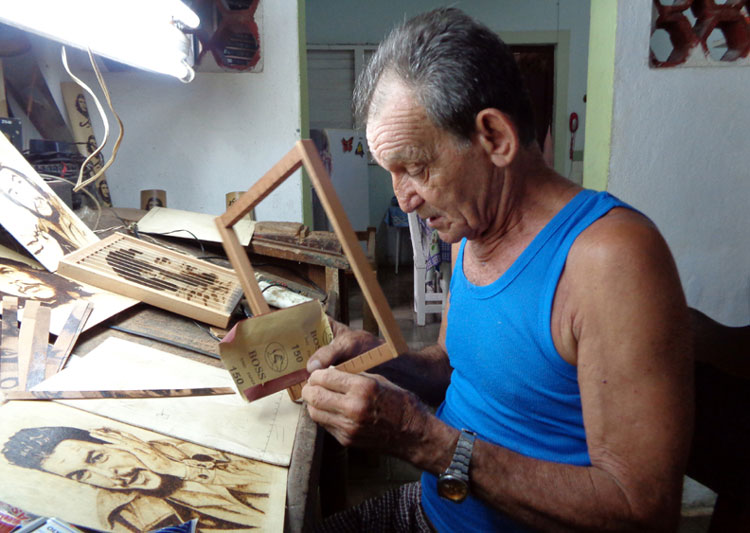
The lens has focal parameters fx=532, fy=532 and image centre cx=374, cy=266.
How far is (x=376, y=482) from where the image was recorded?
275 centimetres

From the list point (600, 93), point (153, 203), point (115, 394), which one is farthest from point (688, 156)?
point (153, 203)

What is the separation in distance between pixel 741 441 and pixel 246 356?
98cm

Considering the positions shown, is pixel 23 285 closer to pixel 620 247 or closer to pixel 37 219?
pixel 37 219

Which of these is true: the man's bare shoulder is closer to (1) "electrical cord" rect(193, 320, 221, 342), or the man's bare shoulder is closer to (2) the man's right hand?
(2) the man's right hand

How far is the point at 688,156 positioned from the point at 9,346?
243 centimetres

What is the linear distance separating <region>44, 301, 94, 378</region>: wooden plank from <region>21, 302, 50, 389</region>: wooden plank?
1 cm

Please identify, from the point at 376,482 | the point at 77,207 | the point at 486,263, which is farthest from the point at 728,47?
the point at 77,207

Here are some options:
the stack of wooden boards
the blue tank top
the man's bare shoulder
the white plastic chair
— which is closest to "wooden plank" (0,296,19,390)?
the stack of wooden boards

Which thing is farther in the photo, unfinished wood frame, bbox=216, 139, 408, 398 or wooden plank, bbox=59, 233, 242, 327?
wooden plank, bbox=59, 233, 242, 327

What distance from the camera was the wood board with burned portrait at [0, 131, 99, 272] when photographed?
1.62m

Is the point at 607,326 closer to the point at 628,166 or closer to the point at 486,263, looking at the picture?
the point at 486,263

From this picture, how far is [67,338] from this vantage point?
127cm

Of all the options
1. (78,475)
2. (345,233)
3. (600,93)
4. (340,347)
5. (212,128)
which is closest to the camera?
(78,475)

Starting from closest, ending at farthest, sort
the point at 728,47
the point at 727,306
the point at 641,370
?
the point at 641,370 → the point at 728,47 → the point at 727,306
